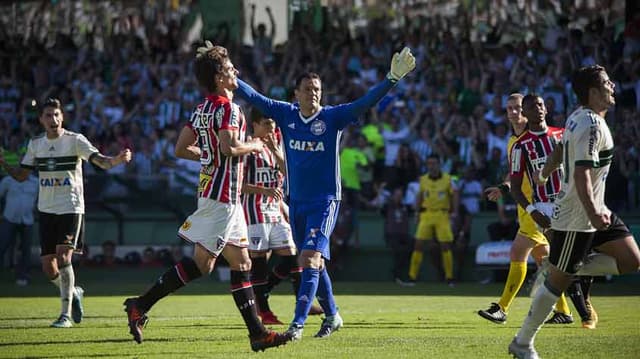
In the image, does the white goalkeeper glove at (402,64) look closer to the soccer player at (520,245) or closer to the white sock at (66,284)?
the soccer player at (520,245)

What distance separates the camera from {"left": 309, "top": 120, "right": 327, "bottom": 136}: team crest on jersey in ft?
35.9

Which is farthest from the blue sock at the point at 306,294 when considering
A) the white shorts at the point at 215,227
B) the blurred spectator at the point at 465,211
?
the blurred spectator at the point at 465,211

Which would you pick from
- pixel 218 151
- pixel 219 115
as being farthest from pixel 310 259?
pixel 219 115

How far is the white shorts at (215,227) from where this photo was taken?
9.73 metres

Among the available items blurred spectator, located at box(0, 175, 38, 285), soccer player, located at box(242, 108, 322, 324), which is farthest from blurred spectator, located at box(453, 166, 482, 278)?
soccer player, located at box(242, 108, 322, 324)

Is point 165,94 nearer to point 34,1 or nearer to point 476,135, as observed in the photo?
point 34,1

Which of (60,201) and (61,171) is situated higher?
(61,171)

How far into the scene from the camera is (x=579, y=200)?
28.8 feet

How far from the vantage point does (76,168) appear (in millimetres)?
12773

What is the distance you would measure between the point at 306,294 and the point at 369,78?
15085 mm

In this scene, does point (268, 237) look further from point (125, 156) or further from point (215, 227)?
point (215, 227)

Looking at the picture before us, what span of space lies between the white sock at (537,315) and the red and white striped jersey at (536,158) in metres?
3.53

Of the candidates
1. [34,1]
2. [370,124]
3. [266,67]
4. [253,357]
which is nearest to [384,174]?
[370,124]

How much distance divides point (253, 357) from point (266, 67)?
1739 centimetres
